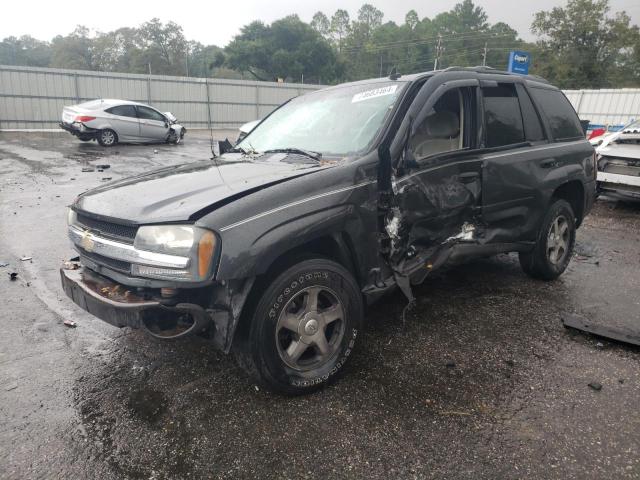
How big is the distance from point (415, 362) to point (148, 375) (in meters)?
1.77

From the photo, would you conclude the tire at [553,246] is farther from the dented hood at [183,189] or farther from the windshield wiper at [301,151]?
the dented hood at [183,189]

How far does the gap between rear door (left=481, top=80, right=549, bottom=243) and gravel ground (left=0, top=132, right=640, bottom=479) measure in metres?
0.75

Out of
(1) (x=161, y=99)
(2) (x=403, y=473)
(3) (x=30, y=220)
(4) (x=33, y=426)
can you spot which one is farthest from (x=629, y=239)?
(1) (x=161, y=99)

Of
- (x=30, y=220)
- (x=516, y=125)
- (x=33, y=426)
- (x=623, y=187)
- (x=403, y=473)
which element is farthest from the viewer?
→ (x=623, y=187)

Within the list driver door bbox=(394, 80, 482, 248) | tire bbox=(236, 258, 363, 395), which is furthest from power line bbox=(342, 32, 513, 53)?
tire bbox=(236, 258, 363, 395)

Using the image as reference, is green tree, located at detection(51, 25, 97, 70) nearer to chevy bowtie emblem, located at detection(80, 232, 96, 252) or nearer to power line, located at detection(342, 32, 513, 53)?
power line, located at detection(342, 32, 513, 53)

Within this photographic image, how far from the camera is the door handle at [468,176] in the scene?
3.51 meters

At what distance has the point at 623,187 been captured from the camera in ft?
25.8

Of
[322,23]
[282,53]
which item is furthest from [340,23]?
[282,53]

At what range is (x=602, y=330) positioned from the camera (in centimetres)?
353

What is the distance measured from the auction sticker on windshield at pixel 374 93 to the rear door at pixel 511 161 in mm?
908

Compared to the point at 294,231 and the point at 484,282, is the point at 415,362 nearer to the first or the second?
the point at 294,231

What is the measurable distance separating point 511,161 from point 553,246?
1.24m

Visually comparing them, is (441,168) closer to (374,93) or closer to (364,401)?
(374,93)
